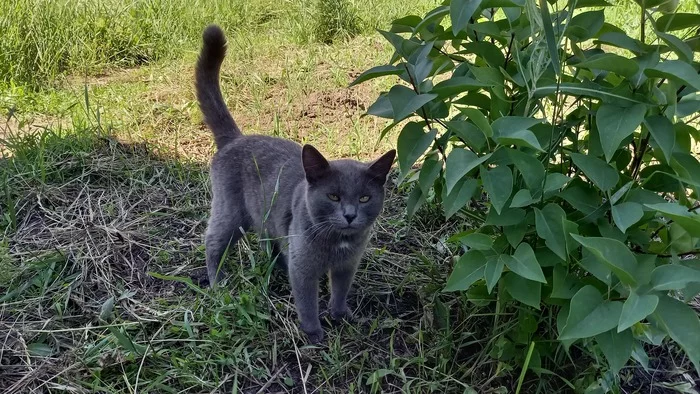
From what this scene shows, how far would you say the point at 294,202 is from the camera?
251cm

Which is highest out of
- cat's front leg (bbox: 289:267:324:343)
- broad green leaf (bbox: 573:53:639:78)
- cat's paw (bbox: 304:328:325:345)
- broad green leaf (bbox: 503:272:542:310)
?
broad green leaf (bbox: 573:53:639:78)

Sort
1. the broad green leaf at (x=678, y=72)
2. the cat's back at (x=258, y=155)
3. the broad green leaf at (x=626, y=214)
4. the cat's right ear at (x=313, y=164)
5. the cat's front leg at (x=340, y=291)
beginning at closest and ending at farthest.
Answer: the broad green leaf at (x=678, y=72) → the broad green leaf at (x=626, y=214) → the cat's right ear at (x=313, y=164) → the cat's front leg at (x=340, y=291) → the cat's back at (x=258, y=155)

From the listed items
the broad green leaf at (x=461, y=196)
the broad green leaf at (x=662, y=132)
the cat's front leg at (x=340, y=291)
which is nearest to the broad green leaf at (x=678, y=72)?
the broad green leaf at (x=662, y=132)

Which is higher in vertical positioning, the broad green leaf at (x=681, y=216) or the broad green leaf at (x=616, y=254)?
the broad green leaf at (x=681, y=216)

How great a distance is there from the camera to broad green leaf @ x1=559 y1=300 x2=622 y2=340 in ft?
4.62

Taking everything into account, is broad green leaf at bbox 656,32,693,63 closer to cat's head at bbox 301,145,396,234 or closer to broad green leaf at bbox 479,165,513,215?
broad green leaf at bbox 479,165,513,215

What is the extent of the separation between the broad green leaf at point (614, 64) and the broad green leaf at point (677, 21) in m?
0.18

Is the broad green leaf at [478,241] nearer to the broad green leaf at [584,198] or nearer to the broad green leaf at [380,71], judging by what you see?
the broad green leaf at [584,198]

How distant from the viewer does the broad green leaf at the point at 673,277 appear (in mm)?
1327

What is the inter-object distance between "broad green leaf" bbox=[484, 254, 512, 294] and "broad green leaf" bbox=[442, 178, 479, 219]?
0.15 m

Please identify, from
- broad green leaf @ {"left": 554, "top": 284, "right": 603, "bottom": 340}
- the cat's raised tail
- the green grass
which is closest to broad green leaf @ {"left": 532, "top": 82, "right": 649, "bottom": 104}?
broad green leaf @ {"left": 554, "top": 284, "right": 603, "bottom": 340}

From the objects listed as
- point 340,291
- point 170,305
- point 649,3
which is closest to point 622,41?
point 649,3

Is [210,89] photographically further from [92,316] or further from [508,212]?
[508,212]

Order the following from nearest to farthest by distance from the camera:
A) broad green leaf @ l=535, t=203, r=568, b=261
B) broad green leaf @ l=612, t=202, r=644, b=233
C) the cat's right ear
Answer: broad green leaf @ l=612, t=202, r=644, b=233 → broad green leaf @ l=535, t=203, r=568, b=261 → the cat's right ear
